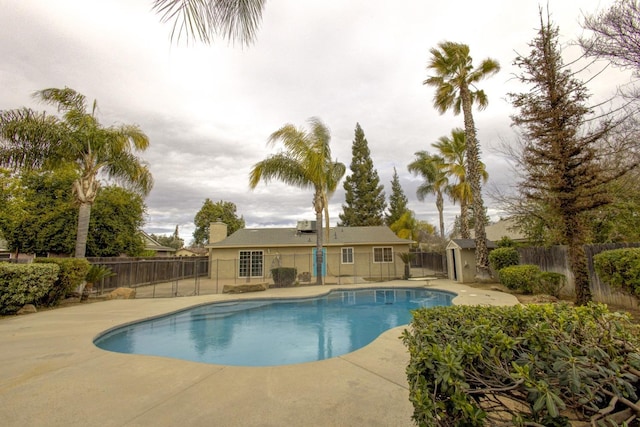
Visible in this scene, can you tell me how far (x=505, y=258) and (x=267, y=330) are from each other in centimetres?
1040

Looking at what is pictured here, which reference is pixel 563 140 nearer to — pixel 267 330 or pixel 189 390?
pixel 267 330

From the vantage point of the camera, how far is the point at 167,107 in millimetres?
9609

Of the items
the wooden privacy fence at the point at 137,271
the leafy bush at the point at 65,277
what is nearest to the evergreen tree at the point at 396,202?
the wooden privacy fence at the point at 137,271

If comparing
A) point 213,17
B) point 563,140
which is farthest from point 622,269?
point 213,17

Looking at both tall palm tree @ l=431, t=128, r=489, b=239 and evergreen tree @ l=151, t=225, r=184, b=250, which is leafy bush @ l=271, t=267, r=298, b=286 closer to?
tall palm tree @ l=431, t=128, r=489, b=239

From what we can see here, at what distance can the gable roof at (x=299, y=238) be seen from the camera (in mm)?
18969

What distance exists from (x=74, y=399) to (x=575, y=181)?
33.8 ft

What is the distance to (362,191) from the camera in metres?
36.2

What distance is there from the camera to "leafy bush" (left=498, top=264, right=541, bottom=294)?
33.0 ft

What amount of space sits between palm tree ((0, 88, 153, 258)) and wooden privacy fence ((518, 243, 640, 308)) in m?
15.6

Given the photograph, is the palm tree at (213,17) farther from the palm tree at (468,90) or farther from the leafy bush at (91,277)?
the palm tree at (468,90)

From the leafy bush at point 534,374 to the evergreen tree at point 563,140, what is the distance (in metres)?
6.87

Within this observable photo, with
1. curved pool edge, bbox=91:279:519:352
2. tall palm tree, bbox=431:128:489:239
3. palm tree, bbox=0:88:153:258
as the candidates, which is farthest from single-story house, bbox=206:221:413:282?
palm tree, bbox=0:88:153:258

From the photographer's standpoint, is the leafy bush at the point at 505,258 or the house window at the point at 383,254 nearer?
the leafy bush at the point at 505,258
